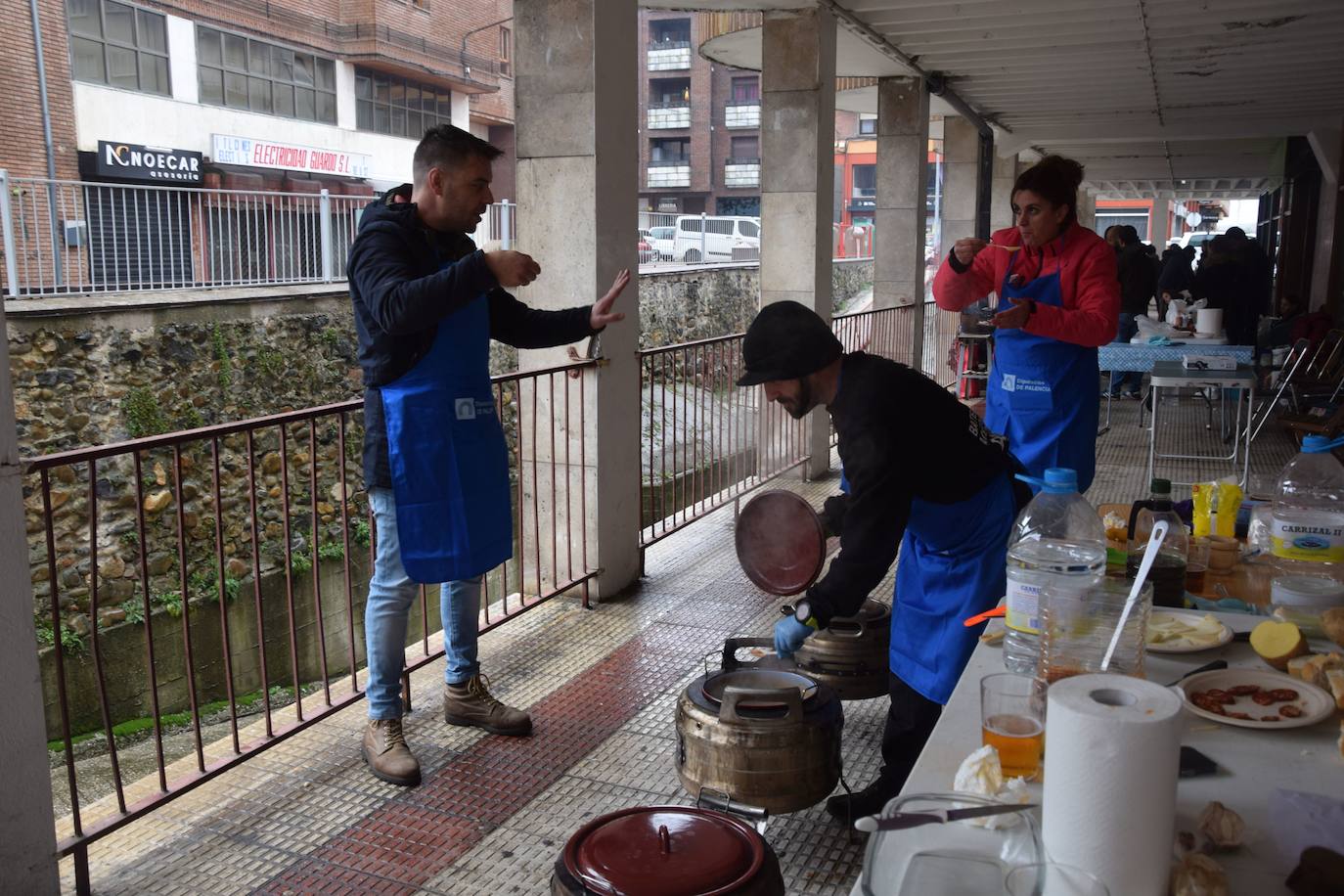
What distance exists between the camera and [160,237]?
13.4 metres

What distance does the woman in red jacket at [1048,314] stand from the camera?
4242mm

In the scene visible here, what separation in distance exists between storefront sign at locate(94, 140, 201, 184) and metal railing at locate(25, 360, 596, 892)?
40.5 ft

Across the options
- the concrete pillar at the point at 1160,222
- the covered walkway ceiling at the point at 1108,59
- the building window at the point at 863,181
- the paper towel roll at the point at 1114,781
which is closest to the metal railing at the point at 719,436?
the covered walkway ceiling at the point at 1108,59

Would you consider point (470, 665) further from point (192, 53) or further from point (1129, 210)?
point (1129, 210)

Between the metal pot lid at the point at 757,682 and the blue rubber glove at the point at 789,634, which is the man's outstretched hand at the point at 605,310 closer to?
the metal pot lid at the point at 757,682

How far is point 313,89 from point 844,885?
28.7m

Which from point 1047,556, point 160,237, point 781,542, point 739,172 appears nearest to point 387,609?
point 781,542

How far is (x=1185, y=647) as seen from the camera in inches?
84.3

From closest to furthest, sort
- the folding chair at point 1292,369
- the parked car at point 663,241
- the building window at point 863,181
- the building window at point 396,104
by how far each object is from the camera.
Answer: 1. the folding chair at point 1292,369
2. the building window at point 396,104
3. the parked car at point 663,241
4. the building window at point 863,181

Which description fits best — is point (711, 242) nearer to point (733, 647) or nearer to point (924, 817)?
point (733, 647)

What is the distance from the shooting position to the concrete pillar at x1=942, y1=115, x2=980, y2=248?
591 inches

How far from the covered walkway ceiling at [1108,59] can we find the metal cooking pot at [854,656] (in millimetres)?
5982

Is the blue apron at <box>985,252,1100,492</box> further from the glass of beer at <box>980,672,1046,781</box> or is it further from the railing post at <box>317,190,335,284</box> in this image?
the railing post at <box>317,190,335,284</box>

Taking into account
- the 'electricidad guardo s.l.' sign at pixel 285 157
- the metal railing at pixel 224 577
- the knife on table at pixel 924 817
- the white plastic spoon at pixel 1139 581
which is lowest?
the metal railing at pixel 224 577
